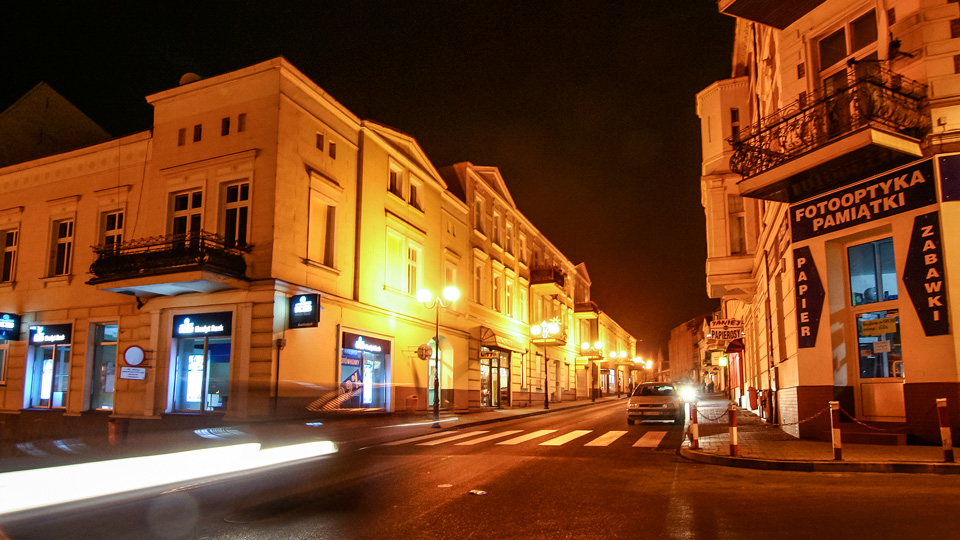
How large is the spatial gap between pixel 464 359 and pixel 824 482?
2311 cm

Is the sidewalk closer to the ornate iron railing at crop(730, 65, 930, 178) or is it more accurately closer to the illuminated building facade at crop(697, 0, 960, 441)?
the illuminated building facade at crop(697, 0, 960, 441)

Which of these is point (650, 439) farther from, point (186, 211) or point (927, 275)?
point (186, 211)

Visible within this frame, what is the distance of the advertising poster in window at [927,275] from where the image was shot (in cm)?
1169

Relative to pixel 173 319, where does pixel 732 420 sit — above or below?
below

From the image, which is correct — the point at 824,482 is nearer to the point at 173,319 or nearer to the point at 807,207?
the point at 807,207

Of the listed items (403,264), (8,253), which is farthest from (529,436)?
(8,253)

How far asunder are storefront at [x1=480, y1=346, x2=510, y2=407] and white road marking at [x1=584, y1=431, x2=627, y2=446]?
52.3 feet

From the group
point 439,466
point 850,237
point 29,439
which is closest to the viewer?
point 439,466

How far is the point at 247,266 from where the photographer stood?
18.5 meters

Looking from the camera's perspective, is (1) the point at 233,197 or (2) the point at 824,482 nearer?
Answer: (2) the point at 824,482

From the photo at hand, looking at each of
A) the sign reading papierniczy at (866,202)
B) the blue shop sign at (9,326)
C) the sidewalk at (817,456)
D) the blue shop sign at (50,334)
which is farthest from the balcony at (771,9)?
the blue shop sign at (9,326)

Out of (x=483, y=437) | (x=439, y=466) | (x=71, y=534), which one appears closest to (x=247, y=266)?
(x=483, y=437)

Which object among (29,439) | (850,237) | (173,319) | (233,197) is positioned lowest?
(29,439)

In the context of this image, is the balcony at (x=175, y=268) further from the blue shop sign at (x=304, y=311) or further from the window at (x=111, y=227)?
the window at (x=111, y=227)
